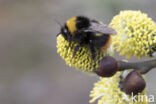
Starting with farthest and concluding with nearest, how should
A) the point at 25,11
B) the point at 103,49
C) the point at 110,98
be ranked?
the point at 25,11 → the point at 110,98 → the point at 103,49

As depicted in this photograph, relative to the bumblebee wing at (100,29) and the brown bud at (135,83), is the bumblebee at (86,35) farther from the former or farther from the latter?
the brown bud at (135,83)

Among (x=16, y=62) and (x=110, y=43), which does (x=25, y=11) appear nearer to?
(x=16, y=62)

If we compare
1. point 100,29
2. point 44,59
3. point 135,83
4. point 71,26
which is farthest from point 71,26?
point 44,59

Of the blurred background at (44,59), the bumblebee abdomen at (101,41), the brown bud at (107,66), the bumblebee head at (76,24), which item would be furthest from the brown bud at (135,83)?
the blurred background at (44,59)

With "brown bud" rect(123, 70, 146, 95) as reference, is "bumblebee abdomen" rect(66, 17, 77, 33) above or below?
above

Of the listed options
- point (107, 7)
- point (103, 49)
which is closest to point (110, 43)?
point (103, 49)

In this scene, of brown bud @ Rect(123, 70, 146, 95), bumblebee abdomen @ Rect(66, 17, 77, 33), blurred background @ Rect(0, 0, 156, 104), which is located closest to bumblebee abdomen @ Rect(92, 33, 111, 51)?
bumblebee abdomen @ Rect(66, 17, 77, 33)

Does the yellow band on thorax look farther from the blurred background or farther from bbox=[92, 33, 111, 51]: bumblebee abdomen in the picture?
the blurred background
